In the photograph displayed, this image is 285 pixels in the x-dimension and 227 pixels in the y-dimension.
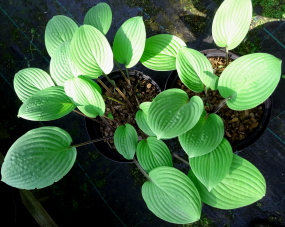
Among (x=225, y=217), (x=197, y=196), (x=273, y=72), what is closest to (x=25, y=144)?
(x=197, y=196)

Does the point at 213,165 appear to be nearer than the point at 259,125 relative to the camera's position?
Yes

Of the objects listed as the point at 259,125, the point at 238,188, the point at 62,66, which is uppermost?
the point at 62,66

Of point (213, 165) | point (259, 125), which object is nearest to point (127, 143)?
point (213, 165)

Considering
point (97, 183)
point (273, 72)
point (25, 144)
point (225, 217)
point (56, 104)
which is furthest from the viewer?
point (97, 183)

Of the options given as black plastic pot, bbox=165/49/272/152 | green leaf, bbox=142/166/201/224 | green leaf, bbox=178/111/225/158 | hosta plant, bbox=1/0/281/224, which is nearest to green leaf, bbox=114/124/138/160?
hosta plant, bbox=1/0/281/224

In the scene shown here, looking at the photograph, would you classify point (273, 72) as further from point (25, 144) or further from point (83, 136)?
point (83, 136)

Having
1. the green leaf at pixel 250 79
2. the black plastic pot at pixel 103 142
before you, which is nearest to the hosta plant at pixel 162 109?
the green leaf at pixel 250 79

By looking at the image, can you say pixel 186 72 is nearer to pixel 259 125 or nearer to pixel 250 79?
pixel 250 79
